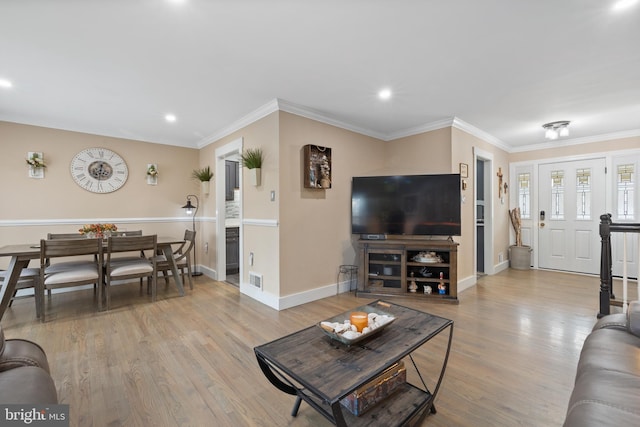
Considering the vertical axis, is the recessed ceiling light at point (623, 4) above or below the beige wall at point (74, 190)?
above

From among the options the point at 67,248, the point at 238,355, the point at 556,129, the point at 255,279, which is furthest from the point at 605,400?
the point at 556,129

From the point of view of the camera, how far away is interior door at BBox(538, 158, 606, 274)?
4.64 m

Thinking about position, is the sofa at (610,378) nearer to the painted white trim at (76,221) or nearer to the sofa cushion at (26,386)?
the sofa cushion at (26,386)

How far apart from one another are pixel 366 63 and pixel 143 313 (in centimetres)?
353

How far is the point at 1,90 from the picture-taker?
2822 millimetres

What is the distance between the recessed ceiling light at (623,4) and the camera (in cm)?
166

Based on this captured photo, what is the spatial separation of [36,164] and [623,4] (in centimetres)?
619

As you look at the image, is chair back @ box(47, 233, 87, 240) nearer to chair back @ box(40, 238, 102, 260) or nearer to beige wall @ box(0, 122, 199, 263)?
beige wall @ box(0, 122, 199, 263)

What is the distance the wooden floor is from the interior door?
1385 millimetres

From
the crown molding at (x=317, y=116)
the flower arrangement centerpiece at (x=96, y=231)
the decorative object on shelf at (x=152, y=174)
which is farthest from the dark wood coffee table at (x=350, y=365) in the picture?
the decorative object on shelf at (x=152, y=174)

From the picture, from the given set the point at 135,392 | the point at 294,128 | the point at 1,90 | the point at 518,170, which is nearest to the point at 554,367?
the point at 135,392

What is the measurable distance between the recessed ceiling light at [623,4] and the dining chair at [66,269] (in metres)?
4.87

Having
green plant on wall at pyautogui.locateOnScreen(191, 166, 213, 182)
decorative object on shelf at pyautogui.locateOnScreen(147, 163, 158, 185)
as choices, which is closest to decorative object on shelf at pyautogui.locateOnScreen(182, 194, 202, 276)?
green plant on wall at pyautogui.locateOnScreen(191, 166, 213, 182)

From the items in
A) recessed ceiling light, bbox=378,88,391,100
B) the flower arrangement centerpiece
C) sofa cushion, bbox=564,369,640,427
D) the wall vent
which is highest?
recessed ceiling light, bbox=378,88,391,100
